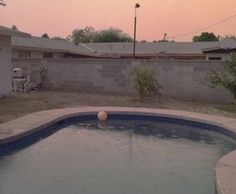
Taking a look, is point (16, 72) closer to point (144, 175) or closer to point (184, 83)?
point (184, 83)

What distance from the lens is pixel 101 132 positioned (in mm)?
12719

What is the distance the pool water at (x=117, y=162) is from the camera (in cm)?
732

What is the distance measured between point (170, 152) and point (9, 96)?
8.80 metres

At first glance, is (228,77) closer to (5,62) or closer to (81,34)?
(5,62)

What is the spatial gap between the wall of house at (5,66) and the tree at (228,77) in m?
7.71

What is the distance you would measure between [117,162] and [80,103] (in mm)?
7762

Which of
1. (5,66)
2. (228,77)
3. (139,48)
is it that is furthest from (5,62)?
(139,48)

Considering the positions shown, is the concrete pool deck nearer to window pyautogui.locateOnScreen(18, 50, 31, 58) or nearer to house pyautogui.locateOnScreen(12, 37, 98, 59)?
house pyautogui.locateOnScreen(12, 37, 98, 59)

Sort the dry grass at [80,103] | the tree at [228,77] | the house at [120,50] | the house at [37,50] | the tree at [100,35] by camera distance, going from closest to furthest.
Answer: the dry grass at [80,103] → the tree at [228,77] → the house at [37,50] → the house at [120,50] → the tree at [100,35]

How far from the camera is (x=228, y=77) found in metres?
16.0

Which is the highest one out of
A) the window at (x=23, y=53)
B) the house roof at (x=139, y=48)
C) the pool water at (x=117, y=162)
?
the house roof at (x=139, y=48)

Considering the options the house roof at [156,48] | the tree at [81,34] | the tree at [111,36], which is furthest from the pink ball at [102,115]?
the tree at [81,34]

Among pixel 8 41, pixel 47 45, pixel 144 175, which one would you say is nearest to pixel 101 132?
pixel 144 175

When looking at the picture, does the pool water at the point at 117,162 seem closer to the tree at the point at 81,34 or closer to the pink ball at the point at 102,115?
the pink ball at the point at 102,115
